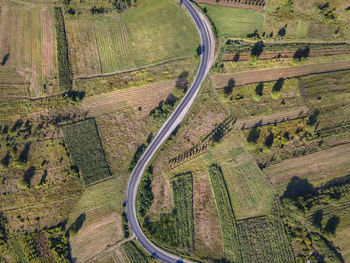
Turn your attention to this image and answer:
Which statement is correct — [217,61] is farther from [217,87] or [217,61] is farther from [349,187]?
[349,187]

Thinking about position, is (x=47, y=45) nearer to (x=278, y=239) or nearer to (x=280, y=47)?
(x=280, y=47)

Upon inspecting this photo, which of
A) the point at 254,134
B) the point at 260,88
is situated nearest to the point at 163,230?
the point at 254,134

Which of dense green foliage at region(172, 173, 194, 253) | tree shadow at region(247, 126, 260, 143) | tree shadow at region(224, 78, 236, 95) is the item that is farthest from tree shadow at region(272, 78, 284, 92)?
dense green foliage at region(172, 173, 194, 253)

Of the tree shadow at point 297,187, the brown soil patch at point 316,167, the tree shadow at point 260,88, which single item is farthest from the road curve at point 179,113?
the tree shadow at point 297,187

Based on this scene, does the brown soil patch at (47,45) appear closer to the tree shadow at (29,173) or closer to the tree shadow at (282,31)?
the tree shadow at (29,173)

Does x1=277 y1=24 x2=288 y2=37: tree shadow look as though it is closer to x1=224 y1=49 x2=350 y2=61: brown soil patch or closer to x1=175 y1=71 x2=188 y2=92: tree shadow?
x1=224 y1=49 x2=350 y2=61: brown soil patch

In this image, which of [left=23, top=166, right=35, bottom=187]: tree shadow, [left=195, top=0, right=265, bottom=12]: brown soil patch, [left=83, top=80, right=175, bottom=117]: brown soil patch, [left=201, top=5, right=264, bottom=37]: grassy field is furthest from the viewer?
[left=83, top=80, right=175, bottom=117]: brown soil patch
